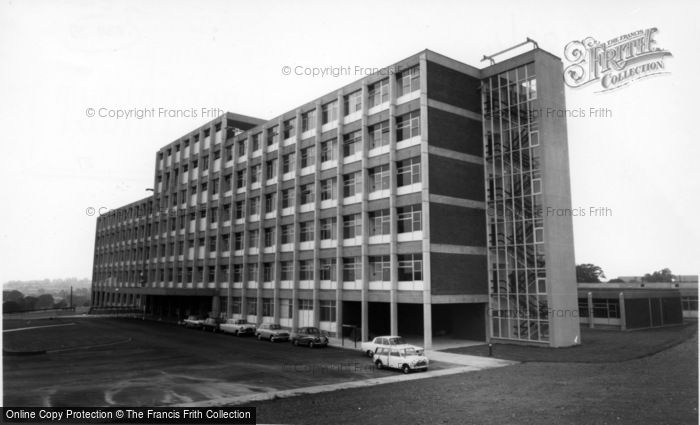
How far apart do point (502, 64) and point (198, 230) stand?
43218 millimetres

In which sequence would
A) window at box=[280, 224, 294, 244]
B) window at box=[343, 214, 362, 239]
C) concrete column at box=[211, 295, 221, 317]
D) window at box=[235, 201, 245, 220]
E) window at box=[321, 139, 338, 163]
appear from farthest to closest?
concrete column at box=[211, 295, 221, 317]
window at box=[235, 201, 245, 220]
window at box=[280, 224, 294, 244]
window at box=[321, 139, 338, 163]
window at box=[343, 214, 362, 239]

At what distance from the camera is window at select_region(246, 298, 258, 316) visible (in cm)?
5597

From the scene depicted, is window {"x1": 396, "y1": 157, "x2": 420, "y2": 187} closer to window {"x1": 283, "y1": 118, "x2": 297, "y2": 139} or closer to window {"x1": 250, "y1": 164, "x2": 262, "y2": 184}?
window {"x1": 283, "y1": 118, "x2": 297, "y2": 139}

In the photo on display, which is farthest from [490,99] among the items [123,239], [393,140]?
[123,239]

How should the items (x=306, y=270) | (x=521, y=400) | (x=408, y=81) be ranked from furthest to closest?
(x=306, y=270) → (x=408, y=81) → (x=521, y=400)

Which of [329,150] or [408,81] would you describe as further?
[329,150]

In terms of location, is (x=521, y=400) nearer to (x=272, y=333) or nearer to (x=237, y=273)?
(x=272, y=333)

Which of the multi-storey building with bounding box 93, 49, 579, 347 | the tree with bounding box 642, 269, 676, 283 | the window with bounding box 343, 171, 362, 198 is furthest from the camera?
the tree with bounding box 642, 269, 676, 283

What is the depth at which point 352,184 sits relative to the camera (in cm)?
4544

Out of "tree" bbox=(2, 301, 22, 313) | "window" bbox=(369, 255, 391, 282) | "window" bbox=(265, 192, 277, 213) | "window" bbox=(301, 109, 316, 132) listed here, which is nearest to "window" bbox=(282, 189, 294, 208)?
"window" bbox=(265, 192, 277, 213)

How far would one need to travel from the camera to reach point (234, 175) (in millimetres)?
61469

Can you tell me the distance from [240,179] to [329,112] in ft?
56.8

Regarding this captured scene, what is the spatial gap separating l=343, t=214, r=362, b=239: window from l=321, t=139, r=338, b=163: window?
5.94 metres

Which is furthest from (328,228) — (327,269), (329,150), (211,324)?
(211,324)
